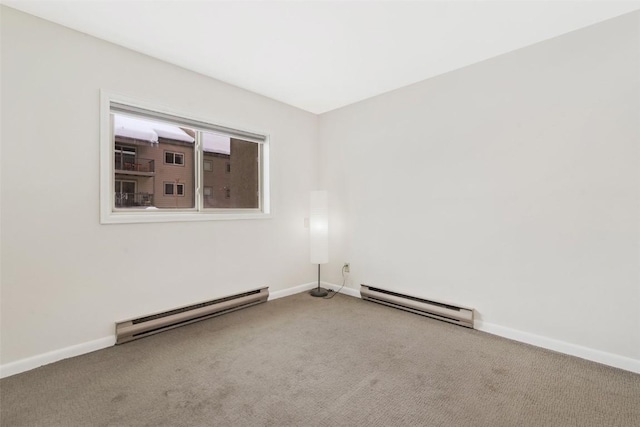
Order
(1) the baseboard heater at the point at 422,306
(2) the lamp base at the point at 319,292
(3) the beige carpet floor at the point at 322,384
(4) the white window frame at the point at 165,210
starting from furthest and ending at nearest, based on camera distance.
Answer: (2) the lamp base at the point at 319,292 < (1) the baseboard heater at the point at 422,306 < (4) the white window frame at the point at 165,210 < (3) the beige carpet floor at the point at 322,384

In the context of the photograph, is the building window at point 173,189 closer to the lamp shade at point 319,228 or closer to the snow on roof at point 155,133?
the snow on roof at point 155,133

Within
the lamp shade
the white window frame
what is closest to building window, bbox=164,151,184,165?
the white window frame

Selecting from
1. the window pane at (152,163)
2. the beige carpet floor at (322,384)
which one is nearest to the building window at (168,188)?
the window pane at (152,163)

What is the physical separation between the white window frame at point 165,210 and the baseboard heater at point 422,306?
1672 millimetres

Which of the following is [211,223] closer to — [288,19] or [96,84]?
[96,84]

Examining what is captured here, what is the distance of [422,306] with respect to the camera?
9.99ft

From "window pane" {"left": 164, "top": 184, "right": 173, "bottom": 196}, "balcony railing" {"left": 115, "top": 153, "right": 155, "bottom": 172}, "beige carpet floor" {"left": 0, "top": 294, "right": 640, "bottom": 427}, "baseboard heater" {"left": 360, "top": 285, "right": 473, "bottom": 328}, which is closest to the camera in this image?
"beige carpet floor" {"left": 0, "top": 294, "right": 640, "bottom": 427}

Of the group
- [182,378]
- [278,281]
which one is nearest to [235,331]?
[182,378]

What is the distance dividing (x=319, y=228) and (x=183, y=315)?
1.85 meters

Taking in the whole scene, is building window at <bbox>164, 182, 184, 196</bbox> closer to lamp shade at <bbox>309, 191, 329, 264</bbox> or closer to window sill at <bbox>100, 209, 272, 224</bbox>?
window sill at <bbox>100, 209, 272, 224</bbox>

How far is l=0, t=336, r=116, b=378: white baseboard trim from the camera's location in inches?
78.1

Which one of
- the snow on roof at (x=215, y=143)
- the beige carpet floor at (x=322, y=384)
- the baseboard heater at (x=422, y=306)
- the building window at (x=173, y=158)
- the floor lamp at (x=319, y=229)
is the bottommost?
the beige carpet floor at (x=322, y=384)

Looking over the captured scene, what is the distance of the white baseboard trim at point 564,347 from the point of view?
2.05 m

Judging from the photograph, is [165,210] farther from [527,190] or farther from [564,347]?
[564,347]
